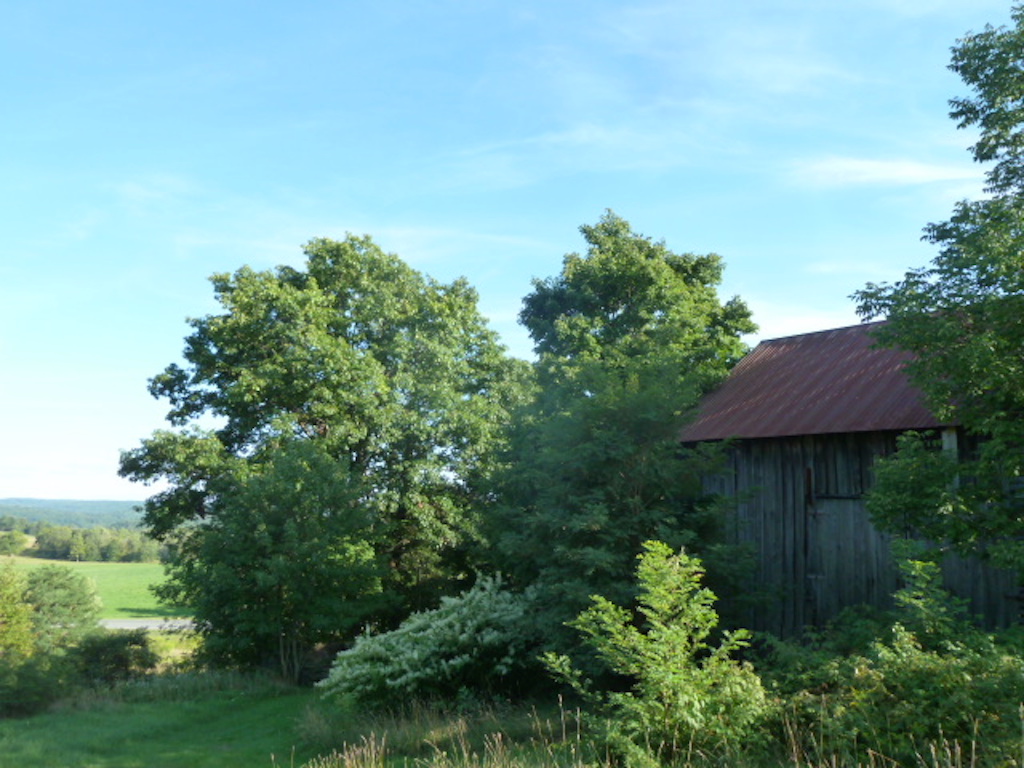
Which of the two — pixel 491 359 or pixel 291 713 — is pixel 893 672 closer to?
pixel 291 713

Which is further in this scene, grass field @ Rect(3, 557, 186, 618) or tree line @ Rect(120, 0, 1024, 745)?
grass field @ Rect(3, 557, 186, 618)

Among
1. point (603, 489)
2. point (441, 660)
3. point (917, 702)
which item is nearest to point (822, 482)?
point (603, 489)

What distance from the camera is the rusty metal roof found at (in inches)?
572

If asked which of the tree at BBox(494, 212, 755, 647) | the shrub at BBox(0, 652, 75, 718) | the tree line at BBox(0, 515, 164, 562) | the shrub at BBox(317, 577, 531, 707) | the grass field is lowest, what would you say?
the grass field

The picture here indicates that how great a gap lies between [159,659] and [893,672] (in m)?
29.7

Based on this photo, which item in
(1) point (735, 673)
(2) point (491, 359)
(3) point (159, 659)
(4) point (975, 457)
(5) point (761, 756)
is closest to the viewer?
(5) point (761, 756)

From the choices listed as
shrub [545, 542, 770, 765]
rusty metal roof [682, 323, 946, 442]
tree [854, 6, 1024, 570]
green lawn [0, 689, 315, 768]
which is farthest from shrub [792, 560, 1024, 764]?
green lawn [0, 689, 315, 768]

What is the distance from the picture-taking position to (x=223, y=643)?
64.7 feet

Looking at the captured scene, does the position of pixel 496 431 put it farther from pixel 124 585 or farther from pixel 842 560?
pixel 124 585

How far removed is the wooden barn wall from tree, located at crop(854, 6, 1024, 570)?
10.6 feet

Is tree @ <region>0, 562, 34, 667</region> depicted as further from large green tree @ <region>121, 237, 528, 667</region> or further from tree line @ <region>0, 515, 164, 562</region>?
tree line @ <region>0, 515, 164, 562</region>

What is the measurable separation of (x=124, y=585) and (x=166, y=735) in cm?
8050

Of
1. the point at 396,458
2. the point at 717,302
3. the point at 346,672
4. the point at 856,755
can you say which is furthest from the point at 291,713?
the point at 717,302

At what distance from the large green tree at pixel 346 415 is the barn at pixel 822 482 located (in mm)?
9879
